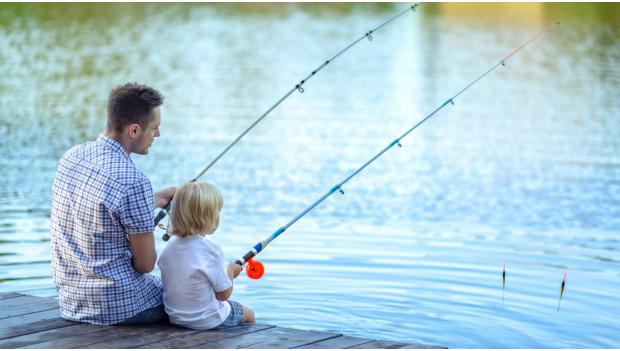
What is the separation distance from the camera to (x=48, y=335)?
4.77 meters

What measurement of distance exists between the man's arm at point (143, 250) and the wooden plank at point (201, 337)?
302 millimetres

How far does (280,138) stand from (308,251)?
189 inches

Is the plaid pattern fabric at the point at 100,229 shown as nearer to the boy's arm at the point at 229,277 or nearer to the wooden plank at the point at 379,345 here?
the boy's arm at the point at 229,277

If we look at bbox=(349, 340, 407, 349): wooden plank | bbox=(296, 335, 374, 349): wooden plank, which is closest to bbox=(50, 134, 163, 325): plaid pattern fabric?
bbox=(296, 335, 374, 349): wooden plank

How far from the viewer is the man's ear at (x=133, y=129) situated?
4.70 meters

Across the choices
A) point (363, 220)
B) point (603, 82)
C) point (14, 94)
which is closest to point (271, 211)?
point (363, 220)

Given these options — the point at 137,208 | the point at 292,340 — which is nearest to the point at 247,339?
the point at 292,340

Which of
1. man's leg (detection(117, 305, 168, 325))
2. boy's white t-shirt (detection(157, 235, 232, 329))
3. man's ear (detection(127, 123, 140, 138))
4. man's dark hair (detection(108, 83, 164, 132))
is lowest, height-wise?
man's leg (detection(117, 305, 168, 325))

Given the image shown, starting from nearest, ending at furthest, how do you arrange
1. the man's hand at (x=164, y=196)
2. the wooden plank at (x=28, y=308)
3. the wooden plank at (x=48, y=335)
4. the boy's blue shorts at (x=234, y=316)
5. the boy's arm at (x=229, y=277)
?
the wooden plank at (x=48, y=335)
the boy's arm at (x=229, y=277)
the boy's blue shorts at (x=234, y=316)
the man's hand at (x=164, y=196)
the wooden plank at (x=28, y=308)

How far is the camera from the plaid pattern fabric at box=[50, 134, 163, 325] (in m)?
4.61

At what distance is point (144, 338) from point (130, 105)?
2.93ft

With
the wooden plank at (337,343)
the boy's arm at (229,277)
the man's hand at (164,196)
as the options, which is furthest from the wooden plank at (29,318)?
the wooden plank at (337,343)

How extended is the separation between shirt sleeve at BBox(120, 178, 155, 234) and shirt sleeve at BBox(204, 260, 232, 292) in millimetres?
292

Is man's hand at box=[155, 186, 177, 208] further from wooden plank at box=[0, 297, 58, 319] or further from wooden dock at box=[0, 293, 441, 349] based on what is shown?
wooden plank at box=[0, 297, 58, 319]
